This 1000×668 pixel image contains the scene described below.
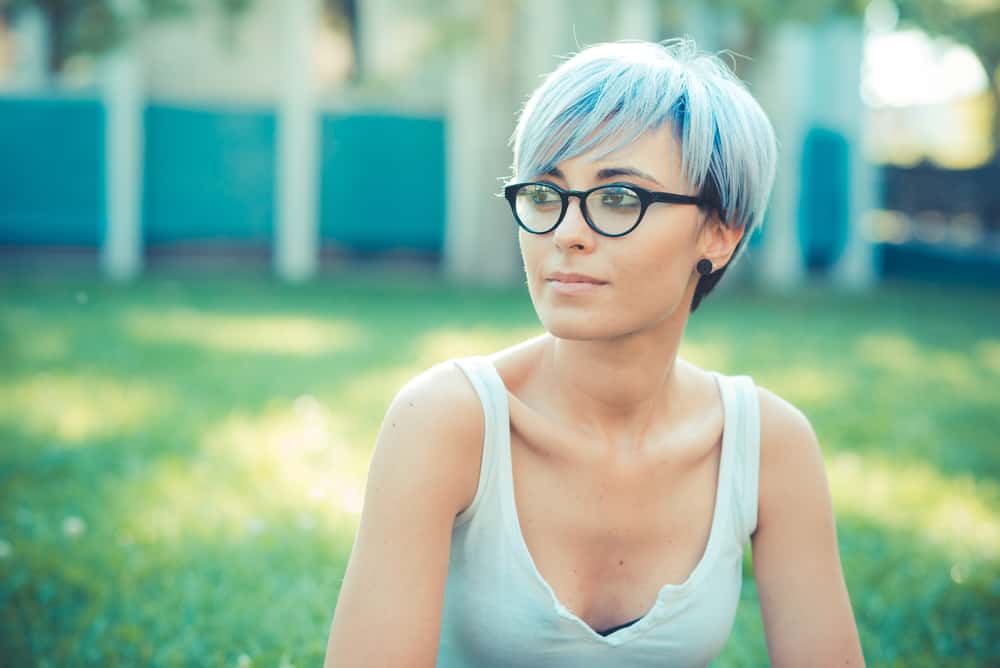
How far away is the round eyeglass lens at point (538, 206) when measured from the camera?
1859 mm

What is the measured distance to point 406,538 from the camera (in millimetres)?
1843

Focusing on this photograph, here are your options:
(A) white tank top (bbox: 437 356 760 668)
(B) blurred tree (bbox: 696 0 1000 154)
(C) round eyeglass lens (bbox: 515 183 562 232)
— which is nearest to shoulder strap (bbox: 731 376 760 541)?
(A) white tank top (bbox: 437 356 760 668)

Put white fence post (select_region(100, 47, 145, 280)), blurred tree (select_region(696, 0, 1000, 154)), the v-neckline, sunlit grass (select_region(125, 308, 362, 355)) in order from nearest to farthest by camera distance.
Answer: the v-neckline < sunlit grass (select_region(125, 308, 362, 355)) < blurred tree (select_region(696, 0, 1000, 154)) < white fence post (select_region(100, 47, 145, 280))

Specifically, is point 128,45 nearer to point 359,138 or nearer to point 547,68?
point 359,138

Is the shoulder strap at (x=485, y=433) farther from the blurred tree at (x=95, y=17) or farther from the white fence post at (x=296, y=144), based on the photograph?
the white fence post at (x=296, y=144)

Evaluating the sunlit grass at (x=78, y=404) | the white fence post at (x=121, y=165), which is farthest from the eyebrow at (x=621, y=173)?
the white fence post at (x=121, y=165)

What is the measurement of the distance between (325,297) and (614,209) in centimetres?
954

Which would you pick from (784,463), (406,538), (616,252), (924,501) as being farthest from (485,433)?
(924,501)

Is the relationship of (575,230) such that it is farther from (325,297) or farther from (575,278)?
(325,297)

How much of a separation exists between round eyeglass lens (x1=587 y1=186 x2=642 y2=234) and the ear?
0.64 ft

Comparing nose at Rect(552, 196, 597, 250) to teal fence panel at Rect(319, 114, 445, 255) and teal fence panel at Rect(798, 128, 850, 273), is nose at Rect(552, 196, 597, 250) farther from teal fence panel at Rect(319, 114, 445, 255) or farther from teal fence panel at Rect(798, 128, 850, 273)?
teal fence panel at Rect(798, 128, 850, 273)

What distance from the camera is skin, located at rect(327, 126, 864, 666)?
1.84 m

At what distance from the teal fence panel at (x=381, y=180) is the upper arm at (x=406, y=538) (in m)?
12.6

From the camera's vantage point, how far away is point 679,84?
1858 mm
